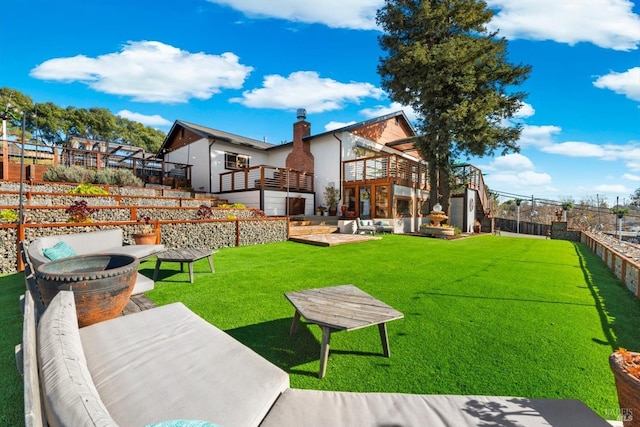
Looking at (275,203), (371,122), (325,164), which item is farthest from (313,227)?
(371,122)

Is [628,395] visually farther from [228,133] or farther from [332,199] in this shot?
[228,133]

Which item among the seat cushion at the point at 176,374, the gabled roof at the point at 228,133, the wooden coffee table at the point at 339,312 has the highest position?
the gabled roof at the point at 228,133

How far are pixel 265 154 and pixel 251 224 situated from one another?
10951 millimetres

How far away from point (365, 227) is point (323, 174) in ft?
16.1

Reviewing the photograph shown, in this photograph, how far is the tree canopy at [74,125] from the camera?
2717cm

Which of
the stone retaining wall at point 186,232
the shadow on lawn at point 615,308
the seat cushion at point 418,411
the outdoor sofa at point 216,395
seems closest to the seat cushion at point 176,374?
the outdoor sofa at point 216,395

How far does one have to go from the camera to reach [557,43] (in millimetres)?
11758

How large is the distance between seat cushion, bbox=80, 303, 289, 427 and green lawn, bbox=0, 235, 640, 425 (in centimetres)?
72

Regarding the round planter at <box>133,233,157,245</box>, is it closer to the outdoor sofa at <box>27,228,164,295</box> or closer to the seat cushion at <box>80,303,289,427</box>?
the outdoor sofa at <box>27,228,164,295</box>

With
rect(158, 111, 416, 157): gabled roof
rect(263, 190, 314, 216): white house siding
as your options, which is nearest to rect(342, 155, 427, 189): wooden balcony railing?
rect(158, 111, 416, 157): gabled roof

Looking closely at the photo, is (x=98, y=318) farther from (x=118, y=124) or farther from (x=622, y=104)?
(x=118, y=124)

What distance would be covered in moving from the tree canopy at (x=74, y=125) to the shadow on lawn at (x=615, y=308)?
1543 inches

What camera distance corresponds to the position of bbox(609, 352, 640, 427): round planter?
1389 mm

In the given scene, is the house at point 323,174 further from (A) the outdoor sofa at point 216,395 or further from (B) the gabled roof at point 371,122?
(A) the outdoor sofa at point 216,395
